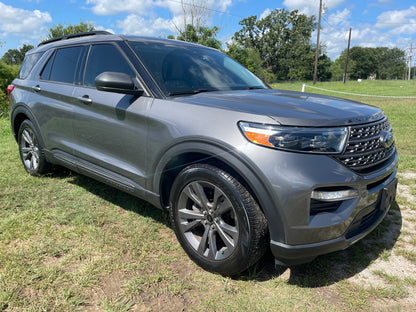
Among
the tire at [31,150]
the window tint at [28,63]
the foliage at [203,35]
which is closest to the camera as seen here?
the tire at [31,150]

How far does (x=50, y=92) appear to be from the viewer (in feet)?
12.4

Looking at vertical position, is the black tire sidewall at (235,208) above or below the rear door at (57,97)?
below

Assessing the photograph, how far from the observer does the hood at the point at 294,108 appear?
207 centimetres

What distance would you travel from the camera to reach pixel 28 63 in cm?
453

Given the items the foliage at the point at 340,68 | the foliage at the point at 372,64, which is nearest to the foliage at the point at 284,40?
the foliage at the point at 340,68

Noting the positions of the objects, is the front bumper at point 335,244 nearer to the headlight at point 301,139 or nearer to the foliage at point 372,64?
the headlight at point 301,139

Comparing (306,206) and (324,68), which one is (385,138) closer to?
(306,206)

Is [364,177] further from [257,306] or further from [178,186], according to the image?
[178,186]

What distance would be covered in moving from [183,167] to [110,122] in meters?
0.88

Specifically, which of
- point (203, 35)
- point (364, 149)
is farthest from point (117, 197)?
point (203, 35)

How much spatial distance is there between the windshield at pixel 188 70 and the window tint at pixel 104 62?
160mm

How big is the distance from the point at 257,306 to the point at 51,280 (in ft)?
4.75

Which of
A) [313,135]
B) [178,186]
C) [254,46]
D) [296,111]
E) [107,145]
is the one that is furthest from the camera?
[254,46]

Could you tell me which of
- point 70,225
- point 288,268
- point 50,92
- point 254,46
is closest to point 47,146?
point 50,92
